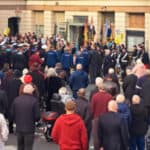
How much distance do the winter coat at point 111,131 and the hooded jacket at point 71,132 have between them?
42cm

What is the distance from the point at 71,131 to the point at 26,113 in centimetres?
203

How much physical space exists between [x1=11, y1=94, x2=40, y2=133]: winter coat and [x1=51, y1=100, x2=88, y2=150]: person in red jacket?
5.76 ft

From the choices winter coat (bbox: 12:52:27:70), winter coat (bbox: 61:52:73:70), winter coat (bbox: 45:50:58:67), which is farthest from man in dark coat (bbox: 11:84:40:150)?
winter coat (bbox: 45:50:58:67)

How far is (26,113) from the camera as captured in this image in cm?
1307

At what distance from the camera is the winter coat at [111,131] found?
11586mm

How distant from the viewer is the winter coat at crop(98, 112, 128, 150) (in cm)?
1159

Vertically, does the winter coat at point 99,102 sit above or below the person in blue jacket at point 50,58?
below

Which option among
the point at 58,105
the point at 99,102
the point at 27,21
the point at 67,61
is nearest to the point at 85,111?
the point at 99,102

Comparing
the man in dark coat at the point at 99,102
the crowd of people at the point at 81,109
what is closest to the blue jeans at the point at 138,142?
the crowd of people at the point at 81,109

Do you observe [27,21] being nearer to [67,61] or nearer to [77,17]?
[77,17]

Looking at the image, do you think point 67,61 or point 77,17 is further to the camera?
point 77,17

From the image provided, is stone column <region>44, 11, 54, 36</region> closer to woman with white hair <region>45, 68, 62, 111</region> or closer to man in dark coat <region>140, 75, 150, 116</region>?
woman with white hair <region>45, 68, 62, 111</region>

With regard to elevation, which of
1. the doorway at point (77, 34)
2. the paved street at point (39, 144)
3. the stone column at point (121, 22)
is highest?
the stone column at point (121, 22)

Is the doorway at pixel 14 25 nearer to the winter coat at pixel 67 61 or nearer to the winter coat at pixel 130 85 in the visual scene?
the winter coat at pixel 67 61
